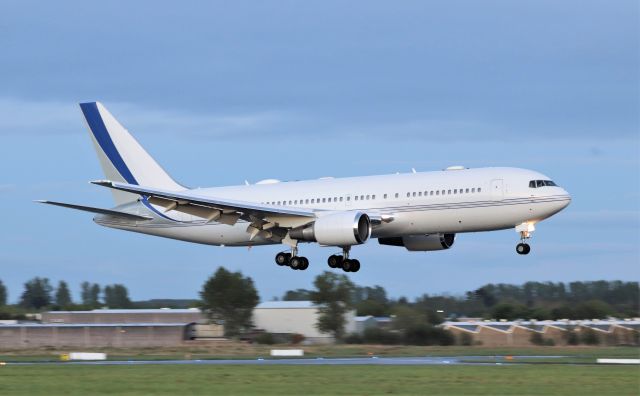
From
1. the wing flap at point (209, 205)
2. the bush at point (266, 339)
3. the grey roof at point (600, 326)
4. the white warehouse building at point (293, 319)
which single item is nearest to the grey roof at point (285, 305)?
the white warehouse building at point (293, 319)

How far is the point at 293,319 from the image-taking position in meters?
106

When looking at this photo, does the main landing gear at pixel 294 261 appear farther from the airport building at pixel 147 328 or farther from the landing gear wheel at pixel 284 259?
the airport building at pixel 147 328

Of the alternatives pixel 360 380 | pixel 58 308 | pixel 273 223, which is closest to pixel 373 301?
pixel 58 308

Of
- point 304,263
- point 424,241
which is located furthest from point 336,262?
point 424,241

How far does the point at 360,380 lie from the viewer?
43.1 m

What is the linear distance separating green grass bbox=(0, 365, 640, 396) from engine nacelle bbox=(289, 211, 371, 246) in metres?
9.97

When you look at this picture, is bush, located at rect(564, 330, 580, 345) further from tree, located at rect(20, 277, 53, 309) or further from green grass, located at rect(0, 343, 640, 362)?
tree, located at rect(20, 277, 53, 309)

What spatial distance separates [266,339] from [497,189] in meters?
41.7

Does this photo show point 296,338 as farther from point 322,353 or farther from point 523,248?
point 523,248

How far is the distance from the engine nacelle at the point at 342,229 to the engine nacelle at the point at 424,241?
5.68m

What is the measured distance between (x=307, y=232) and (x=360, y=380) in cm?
1967

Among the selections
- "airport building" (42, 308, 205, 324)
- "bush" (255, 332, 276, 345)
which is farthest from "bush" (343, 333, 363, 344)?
"airport building" (42, 308, 205, 324)

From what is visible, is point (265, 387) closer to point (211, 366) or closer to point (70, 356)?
point (211, 366)

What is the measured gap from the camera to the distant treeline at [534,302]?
10225cm
